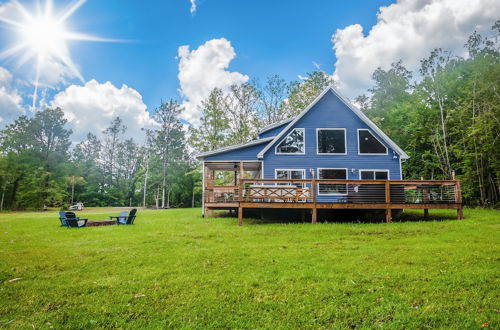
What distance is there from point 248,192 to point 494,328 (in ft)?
33.3

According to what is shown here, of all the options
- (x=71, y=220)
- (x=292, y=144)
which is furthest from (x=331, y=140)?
(x=71, y=220)

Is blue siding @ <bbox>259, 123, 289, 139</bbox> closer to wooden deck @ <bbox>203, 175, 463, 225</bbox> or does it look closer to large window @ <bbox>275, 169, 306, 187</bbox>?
large window @ <bbox>275, 169, 306, 187</bbox>

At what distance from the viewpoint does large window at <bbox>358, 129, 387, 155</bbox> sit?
56.2 ft

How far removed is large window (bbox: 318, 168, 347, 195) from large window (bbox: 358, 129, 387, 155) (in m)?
1.77

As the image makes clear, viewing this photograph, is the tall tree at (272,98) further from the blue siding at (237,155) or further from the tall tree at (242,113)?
the blue siding at (237,155)

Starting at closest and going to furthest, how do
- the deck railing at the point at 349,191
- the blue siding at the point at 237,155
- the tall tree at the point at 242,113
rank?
the deck railing at the point at 349,191, the blue siding at the point at 237,155, the tall tree at the point at 242,113

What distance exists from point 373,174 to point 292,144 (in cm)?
518

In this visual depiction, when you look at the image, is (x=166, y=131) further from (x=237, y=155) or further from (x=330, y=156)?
(x=330, y=156)

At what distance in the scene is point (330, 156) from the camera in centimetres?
1723

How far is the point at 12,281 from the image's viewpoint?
16.9 ft

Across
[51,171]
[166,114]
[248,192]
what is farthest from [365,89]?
[51,171]

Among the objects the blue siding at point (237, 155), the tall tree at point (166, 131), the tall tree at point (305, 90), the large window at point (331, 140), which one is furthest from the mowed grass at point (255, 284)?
the tall tree at point (166, 131)

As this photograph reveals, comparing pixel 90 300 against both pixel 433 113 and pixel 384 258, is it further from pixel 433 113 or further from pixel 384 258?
pixel 433 113

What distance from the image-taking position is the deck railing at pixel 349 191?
12586 mm
